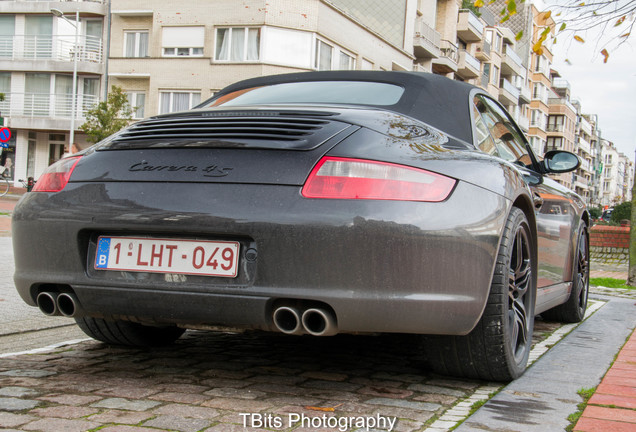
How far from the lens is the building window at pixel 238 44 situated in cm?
3139

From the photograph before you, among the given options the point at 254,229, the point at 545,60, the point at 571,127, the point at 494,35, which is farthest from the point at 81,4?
the point at 571,127

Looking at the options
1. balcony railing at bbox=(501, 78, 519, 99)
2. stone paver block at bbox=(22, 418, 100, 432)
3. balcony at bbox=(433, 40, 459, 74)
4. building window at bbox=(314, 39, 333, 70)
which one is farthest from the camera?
balcony railing at bbox=(501, 78, 519, 99)

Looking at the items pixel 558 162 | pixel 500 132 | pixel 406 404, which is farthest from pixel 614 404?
pixel 558 162

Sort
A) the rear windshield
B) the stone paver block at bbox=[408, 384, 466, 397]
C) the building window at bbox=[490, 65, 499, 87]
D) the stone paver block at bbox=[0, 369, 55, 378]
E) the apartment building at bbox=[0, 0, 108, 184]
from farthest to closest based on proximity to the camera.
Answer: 1. the building window at bbox=[490, 65, 499, 87]
2. the apartment building at bbox=[0, 0, 108, 184]
3. the rear windshield
4. the stone paver block at bbox=[0, 369, 55, 378]
5. the stone paver block at bbox=[408, 384, 466, 397]

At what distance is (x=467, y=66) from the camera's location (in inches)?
2060

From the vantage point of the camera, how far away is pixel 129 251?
9.31 feet

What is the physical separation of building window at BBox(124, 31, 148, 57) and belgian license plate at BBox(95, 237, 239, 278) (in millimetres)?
35149

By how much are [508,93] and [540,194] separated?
61.3 m

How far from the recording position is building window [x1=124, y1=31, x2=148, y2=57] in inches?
1428

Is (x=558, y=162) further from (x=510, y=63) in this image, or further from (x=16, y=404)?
(x=510, y=63)

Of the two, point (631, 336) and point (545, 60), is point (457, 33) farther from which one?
point (631, 336)

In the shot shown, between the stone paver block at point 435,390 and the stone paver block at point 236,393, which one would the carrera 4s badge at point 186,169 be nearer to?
the stone paver block at point 236,393

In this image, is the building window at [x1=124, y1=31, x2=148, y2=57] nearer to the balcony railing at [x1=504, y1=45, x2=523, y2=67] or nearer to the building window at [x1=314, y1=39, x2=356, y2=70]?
the building window at [x1=314, y1=39, x2=356, y2=70]

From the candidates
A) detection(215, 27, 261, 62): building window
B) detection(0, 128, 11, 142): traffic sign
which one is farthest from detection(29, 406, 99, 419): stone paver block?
detection(215, 27, 261, 62): building window
